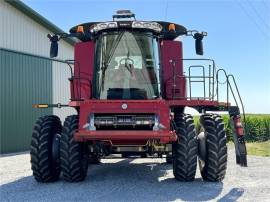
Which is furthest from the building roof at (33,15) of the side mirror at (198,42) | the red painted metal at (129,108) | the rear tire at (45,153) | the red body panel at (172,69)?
the red painted metal at (129,108)

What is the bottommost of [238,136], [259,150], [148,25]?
[259,150]

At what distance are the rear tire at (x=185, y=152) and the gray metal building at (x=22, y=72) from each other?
925cm

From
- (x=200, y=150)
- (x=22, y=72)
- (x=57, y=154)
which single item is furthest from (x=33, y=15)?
(x=200, y=150)

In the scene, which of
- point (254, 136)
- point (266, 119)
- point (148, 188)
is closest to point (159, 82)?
point (148, 188)

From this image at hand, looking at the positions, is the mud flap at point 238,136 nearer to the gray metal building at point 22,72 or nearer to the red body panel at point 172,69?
the red body panel at point 172,69

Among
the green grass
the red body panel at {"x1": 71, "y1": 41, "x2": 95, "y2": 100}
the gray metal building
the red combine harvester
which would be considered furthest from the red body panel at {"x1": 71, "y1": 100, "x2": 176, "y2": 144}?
the green grass

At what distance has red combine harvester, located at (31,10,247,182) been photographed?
8.79m

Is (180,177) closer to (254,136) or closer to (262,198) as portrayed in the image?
(262,198)

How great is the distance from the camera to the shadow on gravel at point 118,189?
776cm

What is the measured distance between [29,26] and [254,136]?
27.1 metres

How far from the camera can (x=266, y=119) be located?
43938 mm

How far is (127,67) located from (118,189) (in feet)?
8.10

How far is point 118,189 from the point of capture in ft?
28.1

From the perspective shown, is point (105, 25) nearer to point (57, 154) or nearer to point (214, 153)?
point (57, 154)
